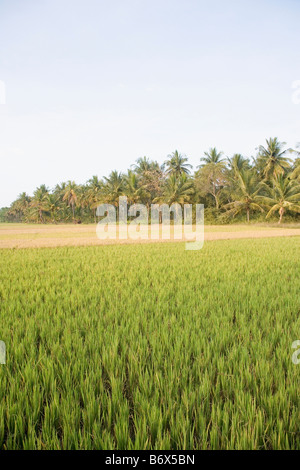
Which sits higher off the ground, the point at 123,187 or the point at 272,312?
the point at 123,187

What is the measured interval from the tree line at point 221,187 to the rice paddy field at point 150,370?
66.8ft

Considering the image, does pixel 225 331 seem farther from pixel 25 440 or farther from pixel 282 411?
pixel 25 440

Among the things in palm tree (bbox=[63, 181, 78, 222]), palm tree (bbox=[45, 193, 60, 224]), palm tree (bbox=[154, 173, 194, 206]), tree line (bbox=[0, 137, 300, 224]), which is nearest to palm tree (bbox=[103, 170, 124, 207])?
tree line (bbox=[0, 137, 300, 224])

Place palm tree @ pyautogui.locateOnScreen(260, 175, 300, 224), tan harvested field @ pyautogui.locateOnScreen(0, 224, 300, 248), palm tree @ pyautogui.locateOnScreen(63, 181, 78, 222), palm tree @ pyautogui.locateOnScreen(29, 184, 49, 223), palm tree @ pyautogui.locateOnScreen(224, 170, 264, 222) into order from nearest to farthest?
tan harvested field @ pyautogui.locateOnScreen(0, 224, 300, 248)
palm tree @ pyautogui.locateOnScreen(260, 175, 300, 224)
palm tree @ pyautogui.locateOnScreen(224, 170, 264, 222)
palm tree @ pyautogui.locateOnScreen(63, 181, 78, 222)
palm tree @ pyautogui.locateOnScreen(29, 184, 49, 223)

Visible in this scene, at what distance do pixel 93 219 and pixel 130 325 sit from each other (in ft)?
119

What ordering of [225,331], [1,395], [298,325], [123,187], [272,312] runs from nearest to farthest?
[1,395] < [225,331] < [298,325] < [272,312] < [123,187]

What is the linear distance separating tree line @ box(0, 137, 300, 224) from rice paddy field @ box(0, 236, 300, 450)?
20.3 metres

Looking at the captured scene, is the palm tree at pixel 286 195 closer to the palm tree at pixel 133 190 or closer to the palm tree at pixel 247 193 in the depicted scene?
the palm tree at pixel 247 193

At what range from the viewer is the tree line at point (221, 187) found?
2219 centimetres

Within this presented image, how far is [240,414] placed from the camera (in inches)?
48.0

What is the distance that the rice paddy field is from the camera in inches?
43.4

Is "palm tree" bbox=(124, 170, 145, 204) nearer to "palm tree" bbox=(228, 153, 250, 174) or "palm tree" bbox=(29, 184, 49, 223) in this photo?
"palm tree" bbox=(228, 153, 250, 174)
